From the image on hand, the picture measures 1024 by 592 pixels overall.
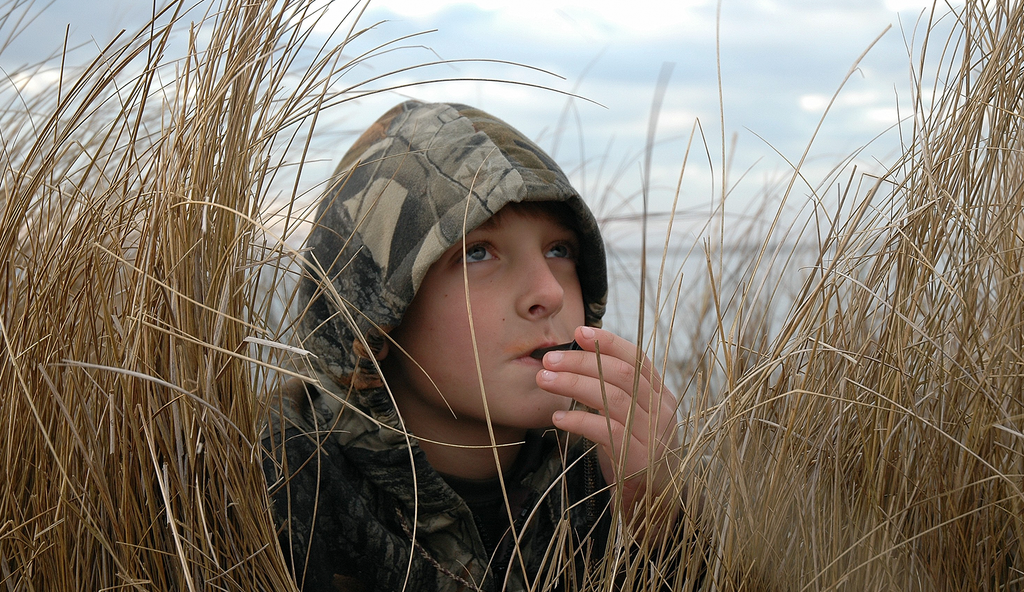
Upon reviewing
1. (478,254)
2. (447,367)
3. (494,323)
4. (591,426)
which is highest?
(478,254)

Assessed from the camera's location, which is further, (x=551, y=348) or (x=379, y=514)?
(x=379, y=514)

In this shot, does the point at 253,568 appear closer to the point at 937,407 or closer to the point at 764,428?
the point at 764,428

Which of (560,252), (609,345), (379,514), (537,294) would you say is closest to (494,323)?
(537,294)

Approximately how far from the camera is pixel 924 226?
4.25 ft

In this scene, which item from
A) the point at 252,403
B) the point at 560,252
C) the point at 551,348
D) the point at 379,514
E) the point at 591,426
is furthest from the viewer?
the point at 560,252

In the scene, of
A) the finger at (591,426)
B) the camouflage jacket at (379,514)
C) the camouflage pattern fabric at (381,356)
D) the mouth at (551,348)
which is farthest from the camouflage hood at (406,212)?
the finger at (591,426)

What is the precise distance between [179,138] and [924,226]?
1.22 metres

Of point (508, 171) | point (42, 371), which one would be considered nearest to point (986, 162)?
point (508, 171)

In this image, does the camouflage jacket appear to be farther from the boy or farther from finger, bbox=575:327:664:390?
finger, bbox=575:327:664:390

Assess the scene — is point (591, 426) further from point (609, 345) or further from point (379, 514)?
point (379, 514)

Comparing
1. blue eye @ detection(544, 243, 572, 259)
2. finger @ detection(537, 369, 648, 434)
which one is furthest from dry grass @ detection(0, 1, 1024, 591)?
blue eye @ detection(544, 243, 572, 259)

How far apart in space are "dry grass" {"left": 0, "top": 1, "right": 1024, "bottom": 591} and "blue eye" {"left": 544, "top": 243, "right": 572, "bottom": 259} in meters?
0.70

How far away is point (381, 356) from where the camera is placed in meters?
1.86

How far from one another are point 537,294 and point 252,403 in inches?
25.8
